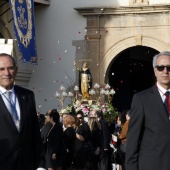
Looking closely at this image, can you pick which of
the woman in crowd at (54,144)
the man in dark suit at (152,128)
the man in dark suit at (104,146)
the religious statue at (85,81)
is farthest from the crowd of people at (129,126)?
the religious statue at (85,81)

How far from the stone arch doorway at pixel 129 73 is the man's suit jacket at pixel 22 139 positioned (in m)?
17.0

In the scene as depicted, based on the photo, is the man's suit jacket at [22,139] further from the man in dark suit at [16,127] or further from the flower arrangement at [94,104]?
the flower arrangement at [94,104]

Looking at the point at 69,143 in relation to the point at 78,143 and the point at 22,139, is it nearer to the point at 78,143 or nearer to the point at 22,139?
the point at 78,143

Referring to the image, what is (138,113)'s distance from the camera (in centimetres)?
565

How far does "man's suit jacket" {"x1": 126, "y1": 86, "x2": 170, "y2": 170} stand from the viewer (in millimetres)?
5523

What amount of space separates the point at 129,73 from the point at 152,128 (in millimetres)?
19241

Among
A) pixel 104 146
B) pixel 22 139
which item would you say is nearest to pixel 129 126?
pixel 22 139

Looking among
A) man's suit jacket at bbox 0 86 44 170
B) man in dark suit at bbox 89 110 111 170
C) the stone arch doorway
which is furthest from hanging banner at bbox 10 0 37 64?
man's suit jacket at bbox 0 86 44 170

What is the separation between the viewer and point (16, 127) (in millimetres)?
5777

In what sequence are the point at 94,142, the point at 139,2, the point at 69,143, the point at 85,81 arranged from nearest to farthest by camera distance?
the point at 69,143 → the point at 94,142 → the point at 85,81 → the point at 139,2

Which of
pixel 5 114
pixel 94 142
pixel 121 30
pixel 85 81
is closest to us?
pixel 5 114

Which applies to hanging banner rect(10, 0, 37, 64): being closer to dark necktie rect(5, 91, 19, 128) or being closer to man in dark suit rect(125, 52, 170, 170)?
dark necktie rect(5, 91, 19, 128)

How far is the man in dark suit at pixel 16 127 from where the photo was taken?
5703 millimetres

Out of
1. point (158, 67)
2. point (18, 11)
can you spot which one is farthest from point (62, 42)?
point (158, 67)
